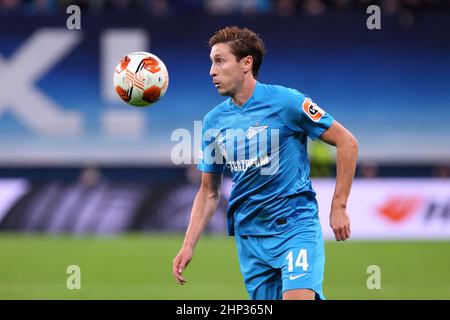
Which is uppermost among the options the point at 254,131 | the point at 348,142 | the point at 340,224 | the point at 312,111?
the point at 312,111

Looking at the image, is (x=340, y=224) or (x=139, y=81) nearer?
(x=340, y=224)

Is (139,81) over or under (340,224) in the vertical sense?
over

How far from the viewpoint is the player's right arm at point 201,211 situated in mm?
6922

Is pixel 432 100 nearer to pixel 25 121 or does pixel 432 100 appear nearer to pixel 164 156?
pixel 164 156

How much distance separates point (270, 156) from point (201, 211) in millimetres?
715

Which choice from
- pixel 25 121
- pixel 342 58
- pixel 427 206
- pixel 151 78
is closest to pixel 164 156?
pixel 25 121

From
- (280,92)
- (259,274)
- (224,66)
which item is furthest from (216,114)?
(259,274)

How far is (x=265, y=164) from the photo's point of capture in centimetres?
683

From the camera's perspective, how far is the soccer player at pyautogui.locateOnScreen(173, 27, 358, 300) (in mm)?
6648

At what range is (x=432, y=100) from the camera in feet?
62.9

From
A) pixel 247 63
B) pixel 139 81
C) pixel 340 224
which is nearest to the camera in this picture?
pixel 340 224

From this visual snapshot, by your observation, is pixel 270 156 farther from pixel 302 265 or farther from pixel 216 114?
pixel 302 265

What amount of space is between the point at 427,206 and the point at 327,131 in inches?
416

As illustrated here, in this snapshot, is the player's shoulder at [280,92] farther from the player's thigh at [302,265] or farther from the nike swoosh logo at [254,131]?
the player's thigh at [302,265]
